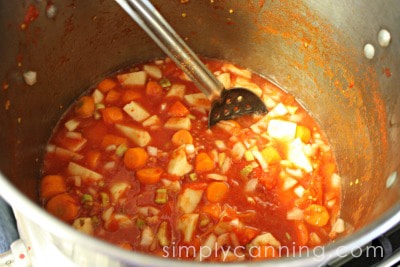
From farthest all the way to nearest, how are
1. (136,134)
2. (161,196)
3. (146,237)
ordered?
(136,134) < (161,196) < (146,237)

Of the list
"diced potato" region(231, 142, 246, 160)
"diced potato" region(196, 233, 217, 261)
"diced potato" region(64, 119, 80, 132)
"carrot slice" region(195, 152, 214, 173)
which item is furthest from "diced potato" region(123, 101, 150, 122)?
"diced potato" region(196, 233, 217, 261)

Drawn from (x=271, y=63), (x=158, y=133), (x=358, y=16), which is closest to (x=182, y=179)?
(x=158, y=133)

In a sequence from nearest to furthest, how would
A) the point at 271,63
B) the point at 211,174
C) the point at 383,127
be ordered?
the point at 383,127 < the point at 211,174 < the point at 271,63

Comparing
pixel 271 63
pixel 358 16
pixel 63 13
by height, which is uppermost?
pixel 63 13

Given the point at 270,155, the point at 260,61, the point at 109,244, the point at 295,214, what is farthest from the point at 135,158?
the point at 109,244

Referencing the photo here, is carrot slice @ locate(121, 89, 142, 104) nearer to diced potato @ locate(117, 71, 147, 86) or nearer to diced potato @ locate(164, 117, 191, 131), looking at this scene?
diced potato @ locate(117, 71, 147, 86)

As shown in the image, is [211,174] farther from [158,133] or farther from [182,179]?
[158,133]

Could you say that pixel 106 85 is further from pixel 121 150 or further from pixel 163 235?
pixel 163 235
